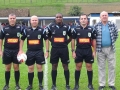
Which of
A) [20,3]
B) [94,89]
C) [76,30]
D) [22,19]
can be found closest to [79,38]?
[76,30]

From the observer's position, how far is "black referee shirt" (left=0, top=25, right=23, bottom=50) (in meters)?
6.78

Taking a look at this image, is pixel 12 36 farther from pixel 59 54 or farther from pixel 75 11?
pixel 75 11

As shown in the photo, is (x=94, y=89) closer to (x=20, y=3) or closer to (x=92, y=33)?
(x=92, y=33)

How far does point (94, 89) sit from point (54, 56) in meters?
1.42

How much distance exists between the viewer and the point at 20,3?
71.2 meters

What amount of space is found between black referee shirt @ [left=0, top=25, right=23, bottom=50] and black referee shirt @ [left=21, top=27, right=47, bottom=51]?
7.3 inches

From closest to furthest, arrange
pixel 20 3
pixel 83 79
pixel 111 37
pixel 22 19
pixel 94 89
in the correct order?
1. pixel 111 37
2. pixel 94 89
3. pixel 83 79
4. pixel 22 19
5. pixel 20 3

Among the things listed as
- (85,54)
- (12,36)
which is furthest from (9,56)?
(85,54)

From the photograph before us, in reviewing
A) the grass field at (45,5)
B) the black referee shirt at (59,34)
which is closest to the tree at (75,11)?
the grass field at (45,5)

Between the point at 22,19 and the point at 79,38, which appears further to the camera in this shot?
the point at 22,19

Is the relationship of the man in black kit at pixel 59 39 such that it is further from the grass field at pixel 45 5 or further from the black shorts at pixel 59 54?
the grass field at pixel 45 5

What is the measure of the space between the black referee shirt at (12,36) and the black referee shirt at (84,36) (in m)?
1.44

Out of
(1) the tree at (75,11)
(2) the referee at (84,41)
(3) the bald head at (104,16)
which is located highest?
(3) the bald head at (104,16)

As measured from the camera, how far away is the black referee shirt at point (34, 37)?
671cm
